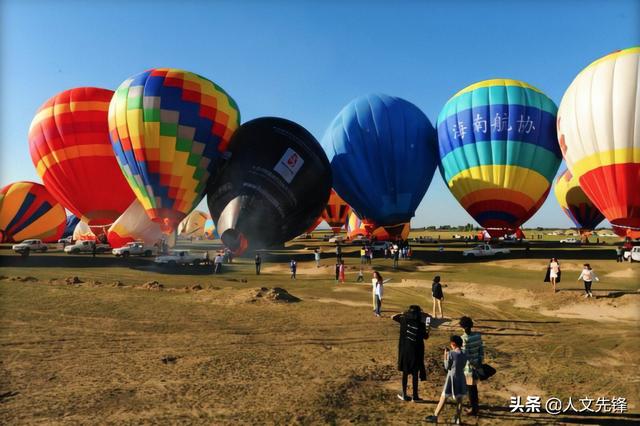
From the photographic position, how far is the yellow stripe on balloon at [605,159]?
18859mm

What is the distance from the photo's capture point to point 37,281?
19.6m

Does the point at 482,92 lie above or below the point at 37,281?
above

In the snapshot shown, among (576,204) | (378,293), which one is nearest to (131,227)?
(378,293)

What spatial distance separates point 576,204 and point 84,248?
59205 millimetres

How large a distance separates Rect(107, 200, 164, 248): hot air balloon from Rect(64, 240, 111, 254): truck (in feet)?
26.6

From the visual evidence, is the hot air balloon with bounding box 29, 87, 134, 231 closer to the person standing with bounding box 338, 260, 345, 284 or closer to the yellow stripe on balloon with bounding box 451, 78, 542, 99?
the person standing with bounding box 338, 260, 345, 284

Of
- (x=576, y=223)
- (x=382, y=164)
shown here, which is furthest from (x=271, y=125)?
(x=576, y=223)

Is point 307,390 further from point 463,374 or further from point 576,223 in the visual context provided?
point 576,223

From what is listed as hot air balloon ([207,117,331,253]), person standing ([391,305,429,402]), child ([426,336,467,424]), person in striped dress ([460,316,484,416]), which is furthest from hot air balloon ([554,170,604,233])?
child ([426,336,467,424])

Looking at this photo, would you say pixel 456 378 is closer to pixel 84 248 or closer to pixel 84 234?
pixel 84 248

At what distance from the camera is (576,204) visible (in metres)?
52.3

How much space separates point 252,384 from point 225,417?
4.54 ft

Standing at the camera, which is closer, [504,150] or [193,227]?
[504,150]

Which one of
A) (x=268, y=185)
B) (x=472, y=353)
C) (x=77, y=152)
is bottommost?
(x=472, y=353)
